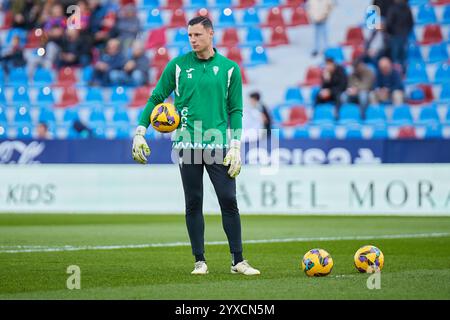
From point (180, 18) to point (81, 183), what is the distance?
710 cm

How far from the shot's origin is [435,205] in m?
18.6

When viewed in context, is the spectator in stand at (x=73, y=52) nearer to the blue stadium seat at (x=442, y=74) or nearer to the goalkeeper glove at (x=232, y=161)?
the blue stadium seat at (x=442, y=74)

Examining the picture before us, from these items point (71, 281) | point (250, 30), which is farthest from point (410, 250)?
point (250, 30)

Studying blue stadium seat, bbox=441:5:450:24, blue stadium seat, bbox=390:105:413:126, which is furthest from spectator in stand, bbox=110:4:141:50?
blue stadium seat, bbox=441:5:450:24

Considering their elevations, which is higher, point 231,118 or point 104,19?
point 104,19

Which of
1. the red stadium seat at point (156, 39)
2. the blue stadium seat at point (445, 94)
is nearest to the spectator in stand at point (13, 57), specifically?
the red stadium seat at point (156, 39)

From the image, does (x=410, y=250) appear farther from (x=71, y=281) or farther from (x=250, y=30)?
(x=250, y=30)

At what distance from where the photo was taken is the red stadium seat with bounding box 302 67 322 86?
77.3 feet

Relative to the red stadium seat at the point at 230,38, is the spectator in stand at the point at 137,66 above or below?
below

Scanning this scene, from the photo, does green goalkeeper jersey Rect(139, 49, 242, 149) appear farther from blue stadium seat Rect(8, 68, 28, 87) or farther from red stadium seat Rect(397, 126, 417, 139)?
blue stadium seat Rect(8, 68, 28, 87)

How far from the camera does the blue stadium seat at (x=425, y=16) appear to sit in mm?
23438

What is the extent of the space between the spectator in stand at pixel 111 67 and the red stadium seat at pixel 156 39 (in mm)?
1222

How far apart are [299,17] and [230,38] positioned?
1.79 m
